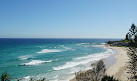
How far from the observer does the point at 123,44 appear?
85938 mm

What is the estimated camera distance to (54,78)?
70.5ft

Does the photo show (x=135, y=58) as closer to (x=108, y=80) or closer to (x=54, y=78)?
(x=108, y=80)

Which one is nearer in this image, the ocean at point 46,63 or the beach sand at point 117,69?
the beach sand at point 117,69

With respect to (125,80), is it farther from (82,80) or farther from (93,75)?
(82,80)

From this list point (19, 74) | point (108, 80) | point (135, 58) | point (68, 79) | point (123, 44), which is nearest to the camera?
point (108, 80)

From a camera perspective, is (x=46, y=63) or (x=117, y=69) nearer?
(x=117, y=69)

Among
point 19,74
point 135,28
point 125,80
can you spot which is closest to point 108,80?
point 135,28

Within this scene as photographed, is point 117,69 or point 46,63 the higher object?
point 46,63

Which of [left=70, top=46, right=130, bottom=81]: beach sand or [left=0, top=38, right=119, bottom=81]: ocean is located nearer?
[left=70, top=46, right=130, bottom=81]: beach sand

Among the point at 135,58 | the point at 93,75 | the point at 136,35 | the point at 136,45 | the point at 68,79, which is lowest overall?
the point at 68,79

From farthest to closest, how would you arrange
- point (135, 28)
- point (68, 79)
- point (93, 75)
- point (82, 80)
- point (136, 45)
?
1. point (68, 79)
2. point (93, 75)
3. point (82, 80)
4. point (136, 45)
5. point (135, 28)

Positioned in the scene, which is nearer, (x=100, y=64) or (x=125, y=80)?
(x=100, y=64)

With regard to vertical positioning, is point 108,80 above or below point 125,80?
above

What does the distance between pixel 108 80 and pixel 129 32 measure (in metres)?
6.15
